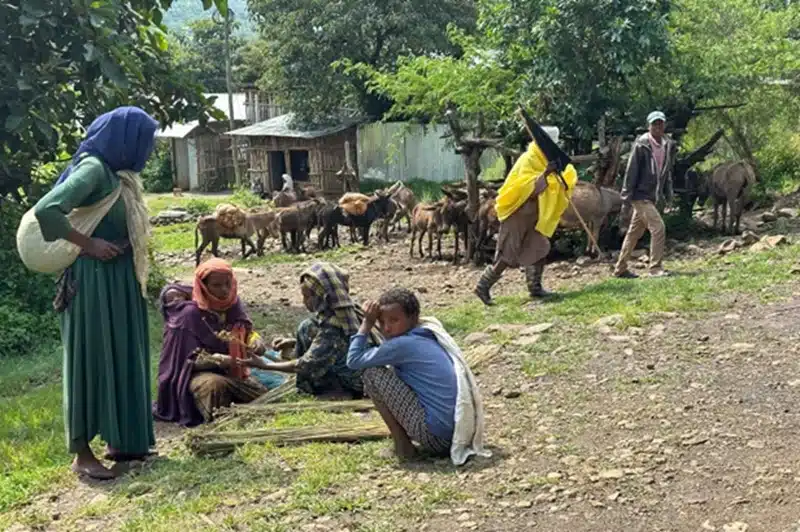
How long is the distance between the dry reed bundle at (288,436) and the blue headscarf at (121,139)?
1627mm

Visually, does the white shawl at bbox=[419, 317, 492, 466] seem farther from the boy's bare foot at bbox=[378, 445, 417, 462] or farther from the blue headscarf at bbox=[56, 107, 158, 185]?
the blue headscarf at bbox=[56, 107, 158, 185]

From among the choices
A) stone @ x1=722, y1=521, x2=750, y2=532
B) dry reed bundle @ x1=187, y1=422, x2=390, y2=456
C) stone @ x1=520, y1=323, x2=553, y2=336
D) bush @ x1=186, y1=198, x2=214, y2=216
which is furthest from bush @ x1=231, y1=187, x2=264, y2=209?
stone @ x1=722, y1=521, x2=750, y2=532

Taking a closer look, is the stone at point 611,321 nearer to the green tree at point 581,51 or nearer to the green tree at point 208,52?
the green tree at point 581,51

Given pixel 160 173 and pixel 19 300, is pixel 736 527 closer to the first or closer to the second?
pixel 19 300

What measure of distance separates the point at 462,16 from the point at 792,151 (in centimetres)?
1268

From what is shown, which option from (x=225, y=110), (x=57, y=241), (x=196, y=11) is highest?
(x=196, y=11)

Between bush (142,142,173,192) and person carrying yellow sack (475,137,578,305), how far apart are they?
32.6m

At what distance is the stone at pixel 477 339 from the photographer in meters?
7.74

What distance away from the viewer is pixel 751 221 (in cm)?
1482

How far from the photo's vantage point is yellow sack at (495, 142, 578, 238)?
9.51 metres

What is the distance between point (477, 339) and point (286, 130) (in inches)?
1016

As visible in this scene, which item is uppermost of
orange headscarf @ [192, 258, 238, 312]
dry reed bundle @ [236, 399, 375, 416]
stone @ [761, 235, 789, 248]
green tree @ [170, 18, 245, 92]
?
green tree @ [170, 18, 245, 92]

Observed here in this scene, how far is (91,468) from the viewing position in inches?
206

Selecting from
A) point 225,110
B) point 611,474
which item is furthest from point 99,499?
point 225,110
